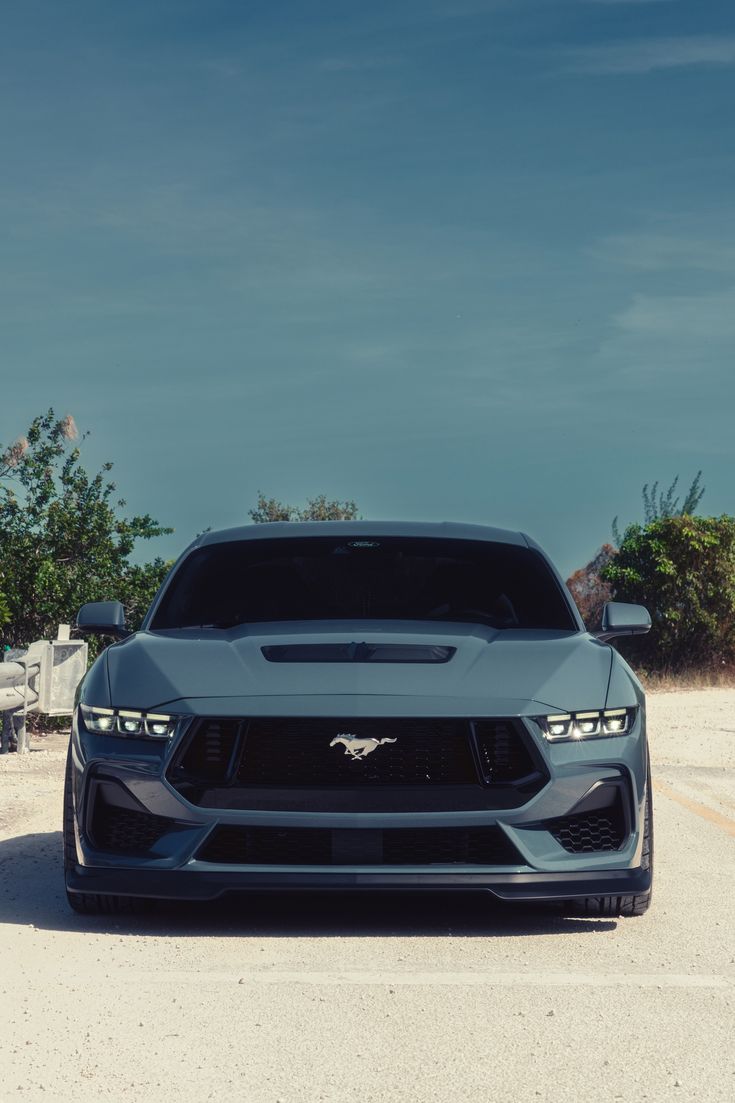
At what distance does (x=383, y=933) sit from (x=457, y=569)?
2.16 meters

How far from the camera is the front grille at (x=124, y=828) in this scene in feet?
19.5

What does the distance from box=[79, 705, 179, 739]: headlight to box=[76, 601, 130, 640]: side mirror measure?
42.0 inches

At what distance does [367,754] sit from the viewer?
19.5 ft

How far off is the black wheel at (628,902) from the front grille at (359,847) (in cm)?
59

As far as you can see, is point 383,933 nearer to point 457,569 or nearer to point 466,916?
point 466,916

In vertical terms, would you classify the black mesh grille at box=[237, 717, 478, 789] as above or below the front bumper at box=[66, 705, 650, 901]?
above

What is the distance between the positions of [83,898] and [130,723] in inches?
31.0

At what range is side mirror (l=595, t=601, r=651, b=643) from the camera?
7.37 m

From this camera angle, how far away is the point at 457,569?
7.84 meters

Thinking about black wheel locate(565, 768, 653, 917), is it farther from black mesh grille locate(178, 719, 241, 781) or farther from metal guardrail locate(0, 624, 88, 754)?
metal guardrail locate(0, 624, 88, 754)

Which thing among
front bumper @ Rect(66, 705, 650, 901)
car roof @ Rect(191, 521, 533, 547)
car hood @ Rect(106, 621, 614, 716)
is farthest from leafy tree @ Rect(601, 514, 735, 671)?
front bumper @ Rect(66, 705, 650, 901)

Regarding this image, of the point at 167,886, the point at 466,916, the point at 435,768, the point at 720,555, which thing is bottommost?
the point at 720,555

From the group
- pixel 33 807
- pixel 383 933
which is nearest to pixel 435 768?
pixel 383 933

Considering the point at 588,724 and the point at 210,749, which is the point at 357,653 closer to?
the point at 210,749
